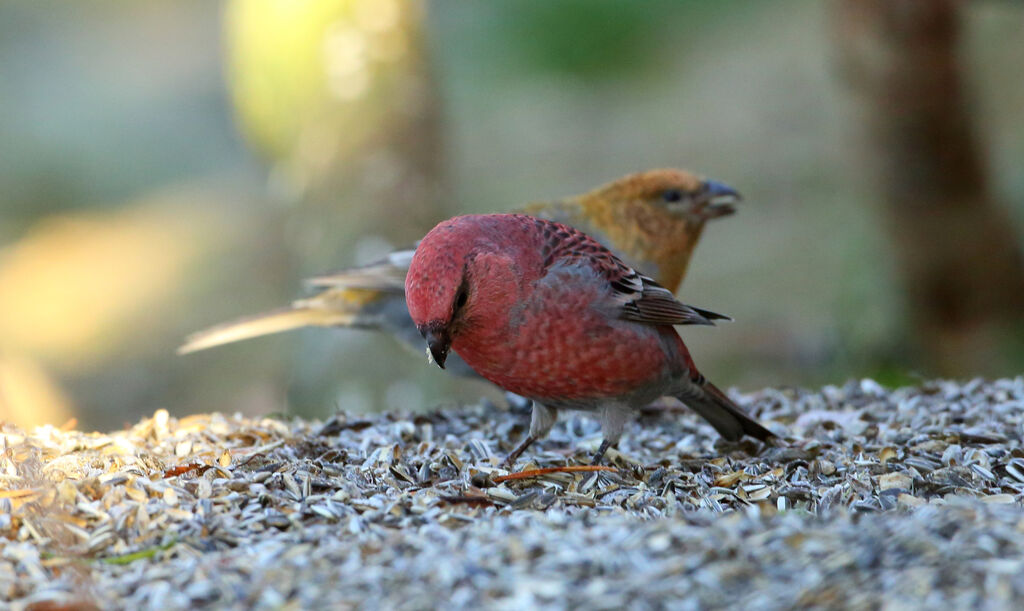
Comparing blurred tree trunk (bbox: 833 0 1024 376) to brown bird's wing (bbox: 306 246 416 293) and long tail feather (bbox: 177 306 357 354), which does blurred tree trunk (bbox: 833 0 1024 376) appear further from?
long tail feather (bbox: 177 306 357 354)

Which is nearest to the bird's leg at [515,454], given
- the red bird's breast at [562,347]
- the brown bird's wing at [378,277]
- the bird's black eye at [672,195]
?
the red bird's breast at [562,347]

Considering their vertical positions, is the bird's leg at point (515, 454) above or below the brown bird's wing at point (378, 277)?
below

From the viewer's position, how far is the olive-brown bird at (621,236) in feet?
17.7

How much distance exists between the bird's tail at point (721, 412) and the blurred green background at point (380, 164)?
2344 millimetres

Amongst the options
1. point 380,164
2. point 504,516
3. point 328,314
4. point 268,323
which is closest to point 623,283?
point 504,516

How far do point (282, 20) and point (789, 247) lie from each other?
5.54 meters

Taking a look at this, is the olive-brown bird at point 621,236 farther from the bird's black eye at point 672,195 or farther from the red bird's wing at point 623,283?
the red bird's wing at point 623,283

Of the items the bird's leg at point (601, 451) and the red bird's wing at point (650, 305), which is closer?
the bird's leg at point (601, 451)

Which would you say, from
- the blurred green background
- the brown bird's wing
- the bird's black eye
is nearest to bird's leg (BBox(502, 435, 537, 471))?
the brown bird's wing

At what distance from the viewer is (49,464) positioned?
3.45 meters

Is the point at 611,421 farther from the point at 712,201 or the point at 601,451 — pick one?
the point at 712,201

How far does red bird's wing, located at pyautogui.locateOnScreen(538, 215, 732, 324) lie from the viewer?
13.0 ft

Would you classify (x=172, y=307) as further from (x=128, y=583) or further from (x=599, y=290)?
(x=128, y=583)

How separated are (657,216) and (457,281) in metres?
2.33
